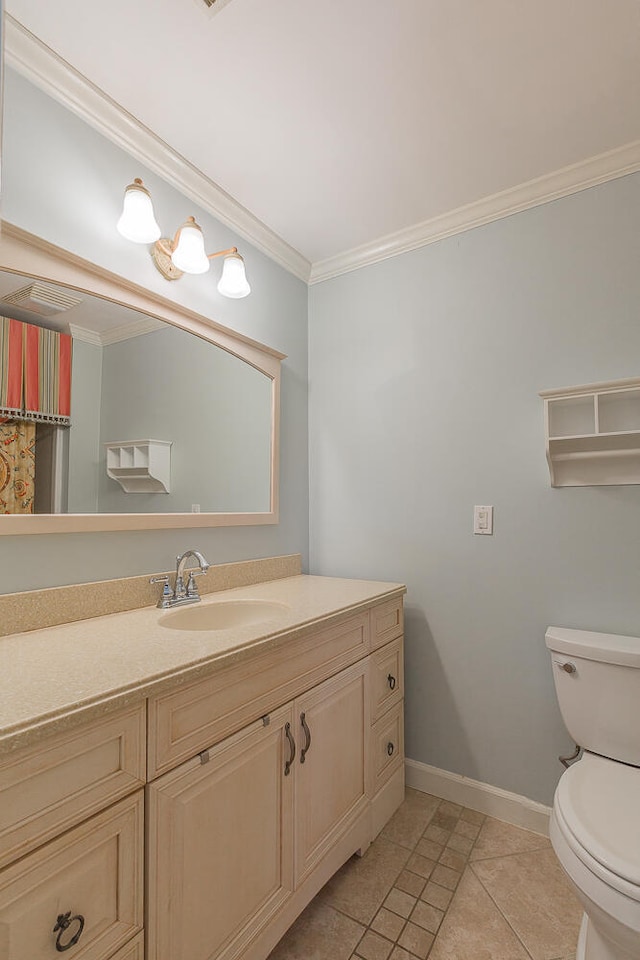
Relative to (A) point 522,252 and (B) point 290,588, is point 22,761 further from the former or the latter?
(A) point 522,252

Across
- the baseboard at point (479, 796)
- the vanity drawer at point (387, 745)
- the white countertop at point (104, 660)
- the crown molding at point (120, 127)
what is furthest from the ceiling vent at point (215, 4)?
the baseboard at point (479, 796)

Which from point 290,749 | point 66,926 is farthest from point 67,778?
point 290,749

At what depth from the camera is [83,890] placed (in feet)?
2.61

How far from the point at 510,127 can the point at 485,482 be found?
1218 millimetres

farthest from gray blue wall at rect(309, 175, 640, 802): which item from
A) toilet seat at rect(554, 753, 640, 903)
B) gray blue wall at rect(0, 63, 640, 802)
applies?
toilet seat at rect(554, 753, 640, 903)

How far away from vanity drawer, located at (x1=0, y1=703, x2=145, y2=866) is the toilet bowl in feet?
3.12

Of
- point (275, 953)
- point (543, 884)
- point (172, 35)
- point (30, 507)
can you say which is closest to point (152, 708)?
point (30, 507)

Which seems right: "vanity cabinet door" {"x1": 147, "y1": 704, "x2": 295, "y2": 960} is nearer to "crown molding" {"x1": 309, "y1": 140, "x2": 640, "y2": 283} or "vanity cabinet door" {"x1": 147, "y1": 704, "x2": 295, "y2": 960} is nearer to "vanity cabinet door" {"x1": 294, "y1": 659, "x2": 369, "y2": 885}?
"vanity cabinet door" {"x1": 294, "y1": 659, "x2": 369, "y2": 885}

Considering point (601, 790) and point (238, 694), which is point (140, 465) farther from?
point (601, 790)

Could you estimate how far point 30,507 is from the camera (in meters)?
1.28

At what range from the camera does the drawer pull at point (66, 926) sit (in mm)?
762

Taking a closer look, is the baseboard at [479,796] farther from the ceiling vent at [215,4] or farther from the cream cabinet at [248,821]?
the ceiling vent at [215,4]

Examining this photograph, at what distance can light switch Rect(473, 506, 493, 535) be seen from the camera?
6.20 ft

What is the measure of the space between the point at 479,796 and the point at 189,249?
2274 millimetres
